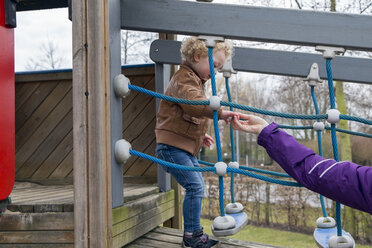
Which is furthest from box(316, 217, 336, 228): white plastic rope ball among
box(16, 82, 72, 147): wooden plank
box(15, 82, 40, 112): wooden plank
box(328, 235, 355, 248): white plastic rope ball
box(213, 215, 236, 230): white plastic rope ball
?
box(15, 82, 40, 112): wooden plank

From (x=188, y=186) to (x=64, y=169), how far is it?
169cm

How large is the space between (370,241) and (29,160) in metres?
6.98

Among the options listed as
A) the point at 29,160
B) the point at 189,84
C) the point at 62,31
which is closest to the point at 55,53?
the point at 62,31

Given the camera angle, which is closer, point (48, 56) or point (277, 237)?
point (277, 237)

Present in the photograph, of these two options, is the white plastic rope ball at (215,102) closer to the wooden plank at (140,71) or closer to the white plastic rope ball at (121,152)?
the white plastic rope ball at (121,152)

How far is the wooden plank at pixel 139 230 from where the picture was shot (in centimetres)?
161

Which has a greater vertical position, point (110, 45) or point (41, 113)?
point (110, 45)

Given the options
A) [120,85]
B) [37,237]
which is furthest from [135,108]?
[37,237]

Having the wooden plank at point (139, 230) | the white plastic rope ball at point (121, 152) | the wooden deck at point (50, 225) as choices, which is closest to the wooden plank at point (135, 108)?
the wooden plank at point (139, 230)

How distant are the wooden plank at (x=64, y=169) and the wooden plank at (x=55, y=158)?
0.07 ft

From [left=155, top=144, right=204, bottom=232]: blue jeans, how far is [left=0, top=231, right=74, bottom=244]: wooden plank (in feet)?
1.84

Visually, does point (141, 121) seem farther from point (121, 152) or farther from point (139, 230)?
point (121, 152)

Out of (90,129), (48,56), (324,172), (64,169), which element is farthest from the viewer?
(48,56)

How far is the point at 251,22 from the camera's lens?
154 centimetres
